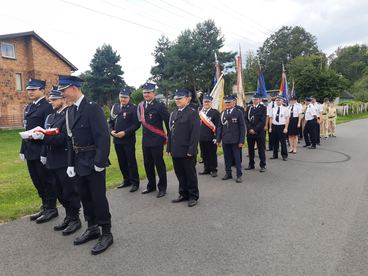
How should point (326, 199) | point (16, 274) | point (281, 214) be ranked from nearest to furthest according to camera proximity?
point (16, 274)
point (281, 214)
point (326, 199)

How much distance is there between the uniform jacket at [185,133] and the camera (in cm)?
566

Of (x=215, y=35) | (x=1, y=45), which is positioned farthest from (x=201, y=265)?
(x=215, y=35)

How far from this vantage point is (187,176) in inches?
226

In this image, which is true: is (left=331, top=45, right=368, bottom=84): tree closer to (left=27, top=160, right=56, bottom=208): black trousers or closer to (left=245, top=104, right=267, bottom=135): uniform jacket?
(left=245, top=104, right=267, bottom=135): uniform jacket

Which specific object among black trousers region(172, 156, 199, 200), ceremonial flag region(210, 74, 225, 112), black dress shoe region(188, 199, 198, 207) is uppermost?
ceremonial flag region(210, 74, 225, 112)

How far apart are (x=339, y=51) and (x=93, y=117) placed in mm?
100341

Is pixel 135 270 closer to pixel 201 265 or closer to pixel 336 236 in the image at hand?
pixel 201 265

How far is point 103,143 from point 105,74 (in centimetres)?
4376

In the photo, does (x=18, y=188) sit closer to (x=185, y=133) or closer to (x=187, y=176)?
(x=187, y=176)

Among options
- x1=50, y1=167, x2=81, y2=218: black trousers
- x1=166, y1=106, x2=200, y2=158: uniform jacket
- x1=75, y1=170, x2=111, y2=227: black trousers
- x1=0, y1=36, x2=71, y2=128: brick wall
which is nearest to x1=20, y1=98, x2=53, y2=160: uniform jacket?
x1=50, y1=167, x2=81, y2=218: black trousers

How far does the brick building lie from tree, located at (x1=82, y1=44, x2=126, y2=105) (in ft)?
49.0

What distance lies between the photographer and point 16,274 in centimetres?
335

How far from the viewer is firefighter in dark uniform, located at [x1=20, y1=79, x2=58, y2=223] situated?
4.84 m

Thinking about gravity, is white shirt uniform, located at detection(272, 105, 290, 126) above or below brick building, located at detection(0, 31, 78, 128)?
below
